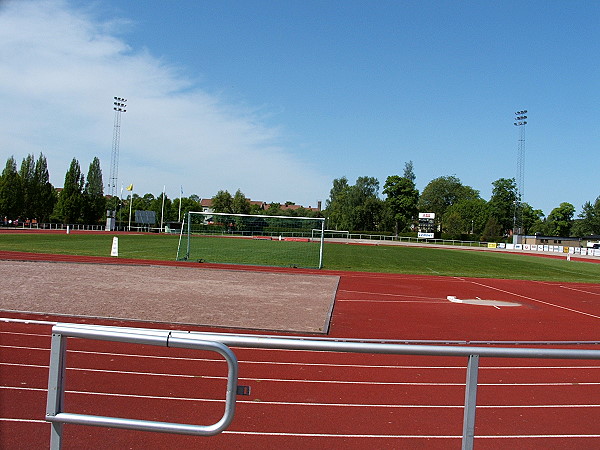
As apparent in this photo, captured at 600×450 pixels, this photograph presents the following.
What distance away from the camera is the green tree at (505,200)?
374 feet

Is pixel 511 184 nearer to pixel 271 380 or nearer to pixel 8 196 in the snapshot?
pixel 8 196

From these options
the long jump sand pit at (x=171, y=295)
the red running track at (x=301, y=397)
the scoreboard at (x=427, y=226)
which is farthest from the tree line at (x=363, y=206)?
the red running track at (x=301, y=397)

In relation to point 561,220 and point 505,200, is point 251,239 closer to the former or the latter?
point 505,200

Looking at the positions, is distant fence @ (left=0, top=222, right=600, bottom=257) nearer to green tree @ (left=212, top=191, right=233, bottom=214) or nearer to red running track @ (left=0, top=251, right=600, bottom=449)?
green tree @ (left=212, top=191, right=233, bottom=214)

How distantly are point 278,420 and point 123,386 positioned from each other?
1.83m

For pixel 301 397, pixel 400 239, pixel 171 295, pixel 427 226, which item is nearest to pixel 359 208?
pixel 400 239

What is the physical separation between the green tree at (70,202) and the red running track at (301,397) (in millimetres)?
76614

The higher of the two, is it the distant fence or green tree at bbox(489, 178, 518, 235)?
green tree at bbox(489, 178, 518, 235)

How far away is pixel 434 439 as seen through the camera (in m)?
4.31

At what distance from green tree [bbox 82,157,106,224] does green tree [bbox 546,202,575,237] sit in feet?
370

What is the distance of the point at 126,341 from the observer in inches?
105

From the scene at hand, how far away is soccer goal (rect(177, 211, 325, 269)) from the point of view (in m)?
27.0

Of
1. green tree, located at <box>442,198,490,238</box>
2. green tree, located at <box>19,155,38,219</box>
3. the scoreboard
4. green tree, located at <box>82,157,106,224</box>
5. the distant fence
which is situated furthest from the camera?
green tree, located at <box>442,198,490,238</box>

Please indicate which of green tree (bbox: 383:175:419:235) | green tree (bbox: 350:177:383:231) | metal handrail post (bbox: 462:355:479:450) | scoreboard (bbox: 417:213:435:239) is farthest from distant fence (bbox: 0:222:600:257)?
metal handrail post (bbox: 462:355:479:450)
